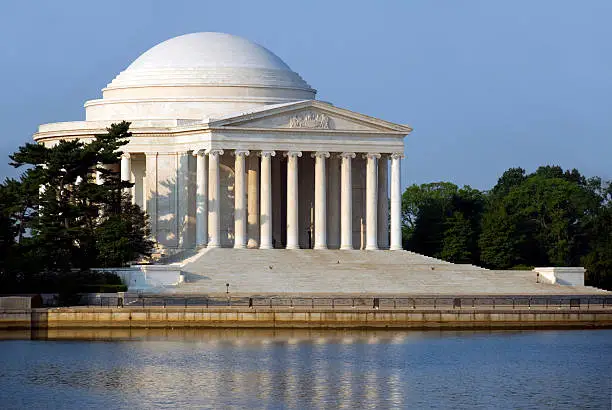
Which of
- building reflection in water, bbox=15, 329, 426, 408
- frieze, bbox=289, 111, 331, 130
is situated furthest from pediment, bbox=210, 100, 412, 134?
building reflection in water, bbox=15, 329, 426, 408

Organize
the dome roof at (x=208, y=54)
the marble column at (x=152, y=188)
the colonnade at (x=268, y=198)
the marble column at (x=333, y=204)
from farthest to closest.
→ the dome roof at (x=208, y=54), the marble column at (x=333, y=204), the marble column at (x=152, y=188), the colonnade at (x=268, y=198)

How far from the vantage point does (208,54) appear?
15825cm

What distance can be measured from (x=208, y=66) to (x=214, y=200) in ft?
45.6

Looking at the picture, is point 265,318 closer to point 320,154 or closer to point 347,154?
point 320,154

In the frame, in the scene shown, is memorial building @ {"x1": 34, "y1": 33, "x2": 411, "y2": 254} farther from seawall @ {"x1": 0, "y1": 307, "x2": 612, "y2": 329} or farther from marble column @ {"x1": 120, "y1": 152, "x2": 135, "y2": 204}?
seawall @ {"x1": 0, "y1": 307, "x2": 612, "y2": 329}

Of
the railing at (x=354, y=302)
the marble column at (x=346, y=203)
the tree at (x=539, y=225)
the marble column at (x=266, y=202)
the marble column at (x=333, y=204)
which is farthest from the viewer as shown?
the tree at (x=539, y=225)

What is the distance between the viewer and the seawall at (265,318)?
111 m

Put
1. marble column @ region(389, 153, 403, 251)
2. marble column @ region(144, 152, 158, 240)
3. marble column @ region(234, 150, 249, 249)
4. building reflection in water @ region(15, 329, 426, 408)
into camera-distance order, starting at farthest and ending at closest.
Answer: marble column @ region(389, 153, 403, 251)
marble column @ region(144, 152, 158, 240)
marble column @ region(234, 150, 249, 249)
building reflection in water @ region(15, 329, 426, 408)

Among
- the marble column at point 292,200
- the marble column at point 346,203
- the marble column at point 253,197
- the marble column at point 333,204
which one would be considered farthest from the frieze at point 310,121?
the marble column at point 333,204

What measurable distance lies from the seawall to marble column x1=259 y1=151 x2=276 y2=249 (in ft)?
119

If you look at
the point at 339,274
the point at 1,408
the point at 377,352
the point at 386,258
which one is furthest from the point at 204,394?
the point at 386,258

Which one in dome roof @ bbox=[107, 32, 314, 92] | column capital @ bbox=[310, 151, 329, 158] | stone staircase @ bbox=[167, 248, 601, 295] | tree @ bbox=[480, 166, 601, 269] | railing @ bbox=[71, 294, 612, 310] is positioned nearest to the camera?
railing @ bbox=[71, 294, 612, 310]

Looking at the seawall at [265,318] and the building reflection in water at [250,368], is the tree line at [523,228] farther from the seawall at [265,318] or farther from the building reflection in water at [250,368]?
the building reflection in water at [250,368]

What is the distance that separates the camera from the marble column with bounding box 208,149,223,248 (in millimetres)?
147375
